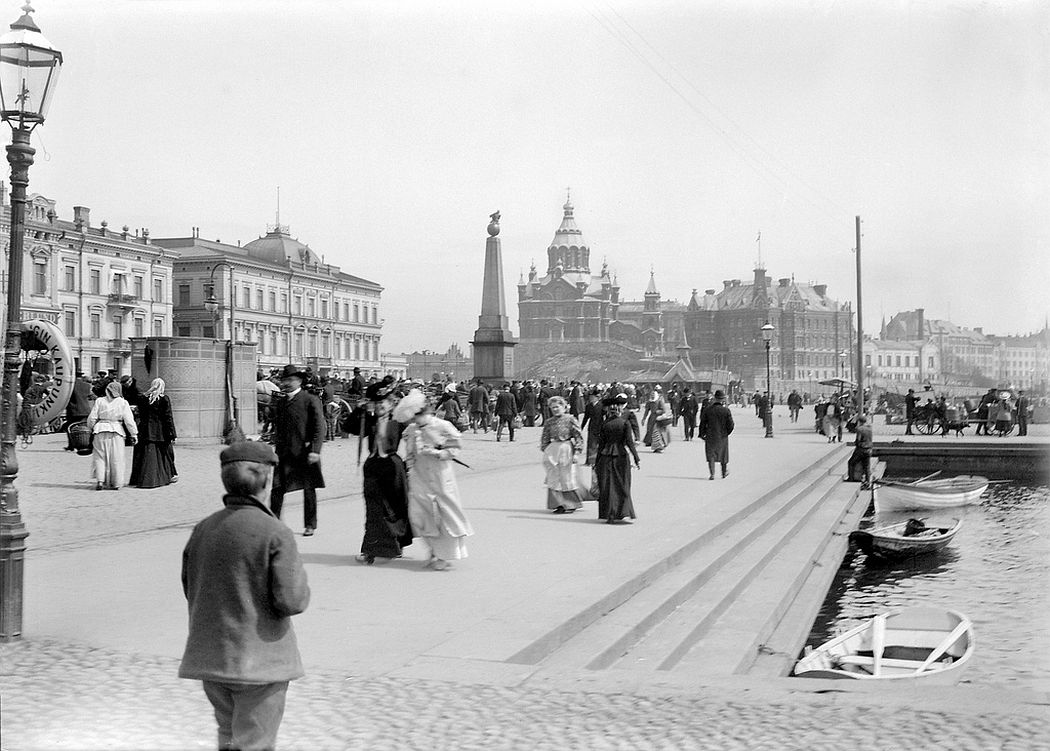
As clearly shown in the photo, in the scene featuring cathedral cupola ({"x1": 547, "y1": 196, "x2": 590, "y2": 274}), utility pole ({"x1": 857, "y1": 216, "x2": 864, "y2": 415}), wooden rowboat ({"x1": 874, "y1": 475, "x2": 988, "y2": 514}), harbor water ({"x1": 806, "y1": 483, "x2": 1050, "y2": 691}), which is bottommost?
harbor water ({"x1": 806, "y1": 483, "x2": 1050, "y2": 691})

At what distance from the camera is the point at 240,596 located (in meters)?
3.66

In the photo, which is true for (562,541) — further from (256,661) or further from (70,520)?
(256,661)

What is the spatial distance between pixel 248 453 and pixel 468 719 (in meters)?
1.89

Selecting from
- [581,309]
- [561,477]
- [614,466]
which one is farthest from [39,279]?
[581,309]

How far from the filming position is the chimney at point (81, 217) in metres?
52.8

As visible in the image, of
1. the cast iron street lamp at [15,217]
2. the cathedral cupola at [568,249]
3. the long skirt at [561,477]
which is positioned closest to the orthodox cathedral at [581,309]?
the cathedral cupola at [568,249]

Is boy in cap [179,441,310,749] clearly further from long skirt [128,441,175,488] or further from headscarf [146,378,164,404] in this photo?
long skirt [128,441,175,488]

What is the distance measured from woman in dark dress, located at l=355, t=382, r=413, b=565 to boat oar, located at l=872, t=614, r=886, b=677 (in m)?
3.91

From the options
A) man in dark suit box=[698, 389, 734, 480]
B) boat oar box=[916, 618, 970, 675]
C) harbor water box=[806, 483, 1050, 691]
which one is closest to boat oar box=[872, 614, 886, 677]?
boat oar box=[916, 618, 970, 675]

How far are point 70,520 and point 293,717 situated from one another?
7.93 meters

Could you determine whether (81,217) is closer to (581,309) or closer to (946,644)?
(946,644)

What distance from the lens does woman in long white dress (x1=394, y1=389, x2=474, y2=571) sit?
29.1 ft

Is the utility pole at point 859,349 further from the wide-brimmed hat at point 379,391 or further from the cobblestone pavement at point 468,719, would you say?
the cobblestone pavement at point 468,719

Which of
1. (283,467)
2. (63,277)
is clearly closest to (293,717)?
(283,467)
